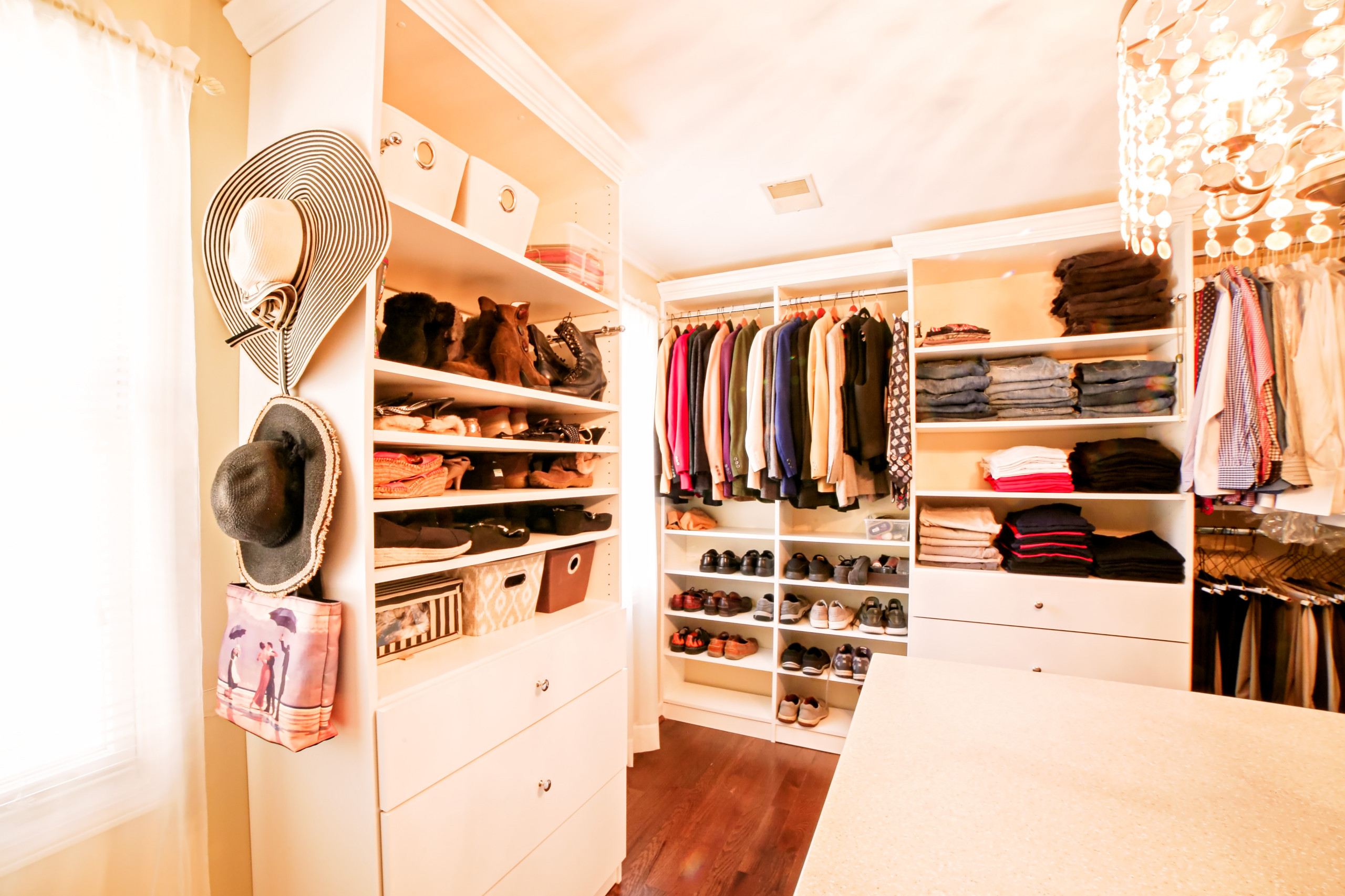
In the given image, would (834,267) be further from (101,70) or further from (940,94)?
(101,70)

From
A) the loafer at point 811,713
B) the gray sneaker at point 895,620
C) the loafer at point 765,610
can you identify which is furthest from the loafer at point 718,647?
the gray sneaker at point 895,620

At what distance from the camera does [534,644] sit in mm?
1358

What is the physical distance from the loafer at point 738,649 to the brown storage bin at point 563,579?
1.31 metres

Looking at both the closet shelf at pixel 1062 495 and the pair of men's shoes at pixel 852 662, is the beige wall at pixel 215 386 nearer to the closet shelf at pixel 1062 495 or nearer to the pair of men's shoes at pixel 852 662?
the pair of men's shoes at pixel 852 662

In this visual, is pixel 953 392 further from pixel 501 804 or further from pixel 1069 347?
pixel 501 804

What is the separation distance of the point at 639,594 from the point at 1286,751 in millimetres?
2170

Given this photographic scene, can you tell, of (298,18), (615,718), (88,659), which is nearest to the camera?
(88,659)

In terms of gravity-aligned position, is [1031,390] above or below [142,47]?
below

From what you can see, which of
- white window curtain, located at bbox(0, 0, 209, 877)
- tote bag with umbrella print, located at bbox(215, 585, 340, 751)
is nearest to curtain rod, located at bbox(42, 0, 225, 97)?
white window curtain, located at bbox(0, 0, 209, 877)

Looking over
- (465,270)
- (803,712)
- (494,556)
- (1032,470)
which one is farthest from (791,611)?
(465,270)

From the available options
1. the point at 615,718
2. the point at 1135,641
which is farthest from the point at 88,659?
the point at 1135,641

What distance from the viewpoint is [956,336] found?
7.54ft

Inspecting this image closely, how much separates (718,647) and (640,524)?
770 mm

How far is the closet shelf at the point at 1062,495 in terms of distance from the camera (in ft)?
6.53
